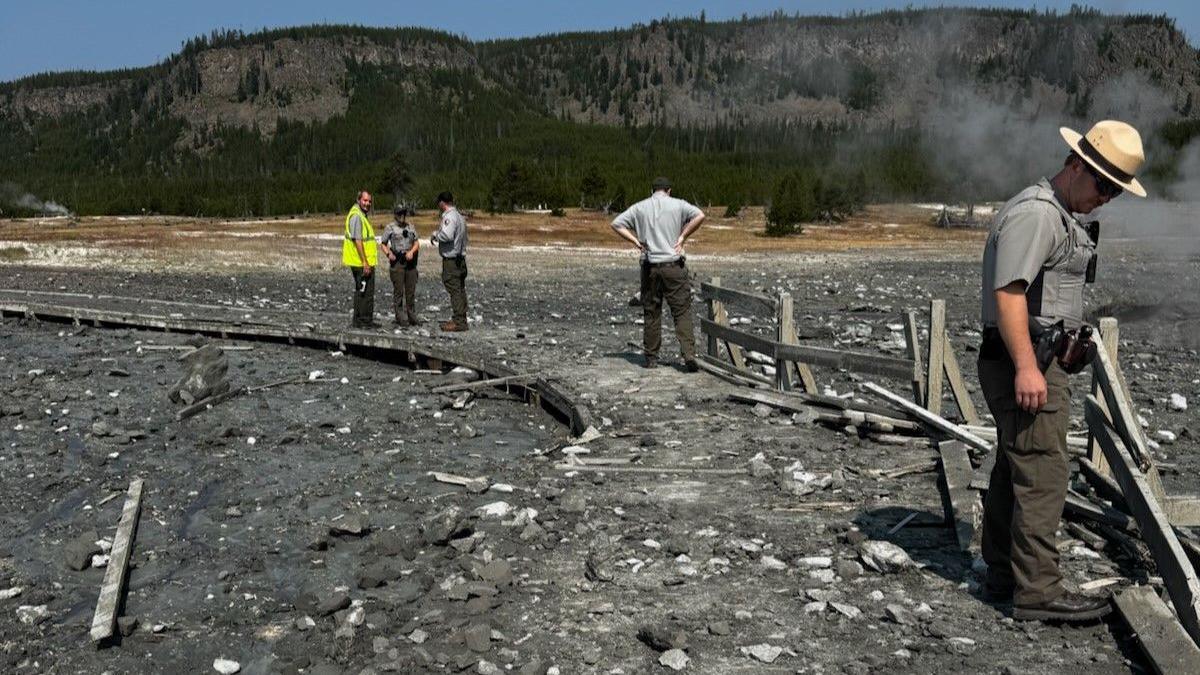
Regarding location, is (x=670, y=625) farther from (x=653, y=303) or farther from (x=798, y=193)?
(x=798, y=193)

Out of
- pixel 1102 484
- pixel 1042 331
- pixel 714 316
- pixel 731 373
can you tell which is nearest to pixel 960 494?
pixel 1102 484

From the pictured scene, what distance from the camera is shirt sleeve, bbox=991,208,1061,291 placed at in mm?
4703

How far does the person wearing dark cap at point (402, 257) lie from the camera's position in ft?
54.9

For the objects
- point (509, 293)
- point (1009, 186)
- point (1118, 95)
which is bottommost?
point (509, 293)

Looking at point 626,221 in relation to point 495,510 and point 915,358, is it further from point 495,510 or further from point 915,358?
point 495,510

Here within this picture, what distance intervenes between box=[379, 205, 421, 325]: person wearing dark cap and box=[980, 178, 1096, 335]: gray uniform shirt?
12.2m

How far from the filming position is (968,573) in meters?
5.77

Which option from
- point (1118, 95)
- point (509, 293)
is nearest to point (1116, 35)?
point (1118, 95)

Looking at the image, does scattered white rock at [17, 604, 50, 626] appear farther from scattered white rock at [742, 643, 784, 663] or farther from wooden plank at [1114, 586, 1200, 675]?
wooden plank at [1114, 586, 1200, 675]

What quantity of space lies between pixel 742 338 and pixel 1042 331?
6.86 metres

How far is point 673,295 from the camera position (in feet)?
39.2

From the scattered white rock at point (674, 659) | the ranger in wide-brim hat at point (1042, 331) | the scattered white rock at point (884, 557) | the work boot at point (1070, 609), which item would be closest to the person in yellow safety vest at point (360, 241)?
the scattered white rock at point (884, 557)

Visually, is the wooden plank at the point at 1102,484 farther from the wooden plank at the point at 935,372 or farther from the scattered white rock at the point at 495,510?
the scattered white rock at the point at 495,510

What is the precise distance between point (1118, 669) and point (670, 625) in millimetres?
2001
